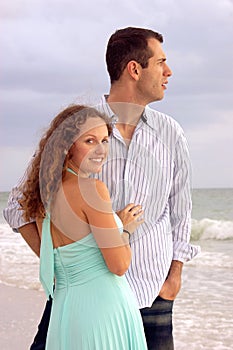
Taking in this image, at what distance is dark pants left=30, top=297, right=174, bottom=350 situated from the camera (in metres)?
2.43

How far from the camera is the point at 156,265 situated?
2.41m

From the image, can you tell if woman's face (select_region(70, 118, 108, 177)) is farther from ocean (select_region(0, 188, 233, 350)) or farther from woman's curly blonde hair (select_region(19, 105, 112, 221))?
ocean (select_region(0, 188, 233, 350))

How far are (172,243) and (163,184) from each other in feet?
0.75

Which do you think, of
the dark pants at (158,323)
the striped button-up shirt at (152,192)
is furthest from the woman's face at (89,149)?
the dark pants at (158,323)

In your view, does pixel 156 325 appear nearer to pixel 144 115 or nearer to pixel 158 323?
pixel 158 323

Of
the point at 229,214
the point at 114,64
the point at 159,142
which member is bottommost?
the point at 229,214

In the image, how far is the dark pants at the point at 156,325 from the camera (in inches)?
95.6

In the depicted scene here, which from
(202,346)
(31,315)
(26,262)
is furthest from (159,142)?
(26,262)

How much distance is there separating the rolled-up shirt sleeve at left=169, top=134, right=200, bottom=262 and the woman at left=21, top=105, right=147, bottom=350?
422 mm

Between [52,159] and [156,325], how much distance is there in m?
0.78

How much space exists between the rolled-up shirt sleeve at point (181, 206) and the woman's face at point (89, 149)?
525 mm

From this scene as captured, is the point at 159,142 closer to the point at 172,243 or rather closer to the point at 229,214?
the point at 172,243

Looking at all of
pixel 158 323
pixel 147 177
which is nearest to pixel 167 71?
pixel 147 177

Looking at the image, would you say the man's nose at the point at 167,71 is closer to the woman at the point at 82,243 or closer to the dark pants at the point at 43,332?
the woman at the point at 82,243
